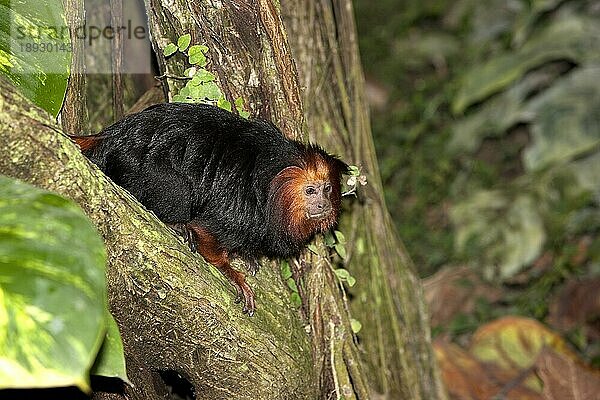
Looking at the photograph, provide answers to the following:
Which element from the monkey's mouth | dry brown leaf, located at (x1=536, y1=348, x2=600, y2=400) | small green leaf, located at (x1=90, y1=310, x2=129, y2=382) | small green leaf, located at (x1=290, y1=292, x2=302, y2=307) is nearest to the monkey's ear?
the monkey's mouth

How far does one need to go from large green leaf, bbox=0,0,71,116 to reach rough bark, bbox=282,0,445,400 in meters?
0.89

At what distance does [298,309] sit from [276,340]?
0.22 meters

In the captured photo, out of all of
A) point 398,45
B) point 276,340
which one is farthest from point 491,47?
point 276,340

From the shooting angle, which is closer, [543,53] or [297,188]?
[297,188]

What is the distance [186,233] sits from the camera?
208cm

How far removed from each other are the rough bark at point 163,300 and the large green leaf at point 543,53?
3.02m

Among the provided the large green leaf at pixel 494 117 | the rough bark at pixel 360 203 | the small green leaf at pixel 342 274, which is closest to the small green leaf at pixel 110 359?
the small green leaf at pixel 342 274

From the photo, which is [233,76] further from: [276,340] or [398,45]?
[398,45]

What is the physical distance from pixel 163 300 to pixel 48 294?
621 mm

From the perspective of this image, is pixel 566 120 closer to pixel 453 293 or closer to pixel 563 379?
pixel 453 293

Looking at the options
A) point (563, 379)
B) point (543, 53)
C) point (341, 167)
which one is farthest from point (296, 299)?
point (543, 53)

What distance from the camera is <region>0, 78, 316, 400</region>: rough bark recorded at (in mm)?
1384

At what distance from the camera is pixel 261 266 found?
2176 millimetres

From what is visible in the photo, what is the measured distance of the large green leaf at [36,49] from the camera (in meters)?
1.73
